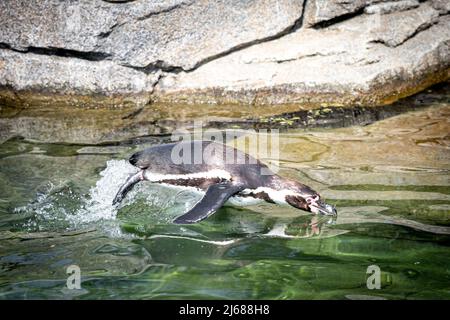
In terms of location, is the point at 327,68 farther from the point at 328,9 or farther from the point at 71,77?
the point at 71,77

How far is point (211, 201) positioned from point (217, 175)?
1.07 ft

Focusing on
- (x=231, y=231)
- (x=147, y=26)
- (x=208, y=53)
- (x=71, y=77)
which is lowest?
(x=231, y=231)

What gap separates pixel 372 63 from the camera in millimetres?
6156

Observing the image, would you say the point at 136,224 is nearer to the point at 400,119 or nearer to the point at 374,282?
the point at 374,282

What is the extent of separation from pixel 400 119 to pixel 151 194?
259 cm

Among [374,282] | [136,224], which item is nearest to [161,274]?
[136,224]

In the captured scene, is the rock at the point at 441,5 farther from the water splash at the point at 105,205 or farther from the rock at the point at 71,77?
the water splash at the point at 105,205

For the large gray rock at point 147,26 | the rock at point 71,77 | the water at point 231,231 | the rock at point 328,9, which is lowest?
the water at point 231,231

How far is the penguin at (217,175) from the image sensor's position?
150 inches

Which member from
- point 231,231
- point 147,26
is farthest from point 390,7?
point 231,231

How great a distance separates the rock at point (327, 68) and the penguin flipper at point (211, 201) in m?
2.47

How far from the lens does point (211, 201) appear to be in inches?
143

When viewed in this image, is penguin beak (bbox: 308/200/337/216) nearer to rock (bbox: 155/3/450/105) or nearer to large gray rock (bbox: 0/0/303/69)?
rock (bbox: 155/3/450/105)

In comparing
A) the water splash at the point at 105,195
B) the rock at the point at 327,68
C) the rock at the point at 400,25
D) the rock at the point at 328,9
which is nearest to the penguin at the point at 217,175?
the water splash at the point at 105,195
